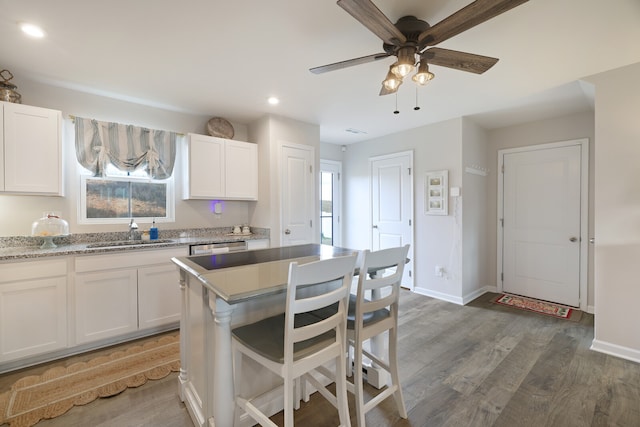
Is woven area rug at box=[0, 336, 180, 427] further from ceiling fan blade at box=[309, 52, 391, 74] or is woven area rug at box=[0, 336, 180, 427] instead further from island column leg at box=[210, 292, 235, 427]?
ceiling fan blade at box=[309, 52, 391, 74]

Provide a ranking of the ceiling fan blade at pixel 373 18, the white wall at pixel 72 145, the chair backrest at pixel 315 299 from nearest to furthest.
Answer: the chair backrest at pixel 315 299
the ceiling fan blade at pixel 373 18
the white wall at pixel 72 145

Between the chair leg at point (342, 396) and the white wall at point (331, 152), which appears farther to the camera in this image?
the white wall at point (331, 152)

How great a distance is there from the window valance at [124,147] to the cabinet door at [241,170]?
0.68 m

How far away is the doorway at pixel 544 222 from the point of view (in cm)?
352

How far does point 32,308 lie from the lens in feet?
7.45

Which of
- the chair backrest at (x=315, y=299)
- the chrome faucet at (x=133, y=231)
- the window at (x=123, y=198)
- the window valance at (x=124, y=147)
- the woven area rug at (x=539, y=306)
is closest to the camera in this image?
the chair backrest at (x=315, y=299)

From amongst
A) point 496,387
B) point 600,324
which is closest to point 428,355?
point 496,387

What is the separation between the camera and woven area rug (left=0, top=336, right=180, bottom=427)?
1793 millimetres

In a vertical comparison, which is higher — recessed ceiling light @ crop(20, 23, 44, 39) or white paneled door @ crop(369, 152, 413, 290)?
recessed ceiling light @ crop(20, 23, 44, 39)

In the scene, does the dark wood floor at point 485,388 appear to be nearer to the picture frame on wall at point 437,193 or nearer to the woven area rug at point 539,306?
Answer: the woven area rug at point 539,306

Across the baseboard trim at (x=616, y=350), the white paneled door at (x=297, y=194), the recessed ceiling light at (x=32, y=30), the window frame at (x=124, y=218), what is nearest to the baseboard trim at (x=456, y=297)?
the baseboard trim at (x=616, y=350)

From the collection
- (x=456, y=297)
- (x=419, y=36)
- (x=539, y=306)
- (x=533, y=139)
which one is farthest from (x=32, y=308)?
(x=533, y=139)

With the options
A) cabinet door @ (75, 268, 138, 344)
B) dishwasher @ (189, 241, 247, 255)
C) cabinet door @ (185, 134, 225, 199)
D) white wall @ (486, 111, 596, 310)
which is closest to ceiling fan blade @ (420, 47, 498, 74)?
white wall @ (486, 111, 596, 310)

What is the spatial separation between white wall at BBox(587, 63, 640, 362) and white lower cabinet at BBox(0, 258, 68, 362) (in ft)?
15.7
